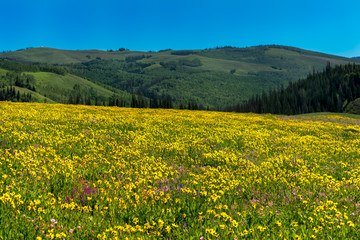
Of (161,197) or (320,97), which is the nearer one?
(161,197)

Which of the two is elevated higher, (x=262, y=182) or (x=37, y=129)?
(x=37, y=129)

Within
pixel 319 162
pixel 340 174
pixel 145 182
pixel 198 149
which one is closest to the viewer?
pixel 145 182

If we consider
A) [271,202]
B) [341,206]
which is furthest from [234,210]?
[341,206]

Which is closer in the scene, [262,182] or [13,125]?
[262,182]

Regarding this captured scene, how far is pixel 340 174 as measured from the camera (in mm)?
9633

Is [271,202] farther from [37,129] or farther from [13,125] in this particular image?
[13,125]

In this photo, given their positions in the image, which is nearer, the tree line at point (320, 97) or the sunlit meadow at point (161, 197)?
the sunlit meadow at point (161, 197)

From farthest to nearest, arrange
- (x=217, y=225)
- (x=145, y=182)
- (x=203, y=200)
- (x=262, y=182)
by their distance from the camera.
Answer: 1. (x=262, y=182)
2. (x=145, y=182)
3. (x=203, y=200)
4. (x=217, y=225)

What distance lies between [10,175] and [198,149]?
7672 millimetres

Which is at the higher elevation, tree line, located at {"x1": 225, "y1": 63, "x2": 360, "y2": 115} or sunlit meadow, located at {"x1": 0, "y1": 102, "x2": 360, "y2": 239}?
tree line, located at {"x1": 225, "y1": 63, "x2": 360, "y2": 115}

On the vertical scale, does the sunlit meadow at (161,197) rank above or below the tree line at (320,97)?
below

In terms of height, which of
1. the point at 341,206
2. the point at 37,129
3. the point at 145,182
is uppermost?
the point at 37,129

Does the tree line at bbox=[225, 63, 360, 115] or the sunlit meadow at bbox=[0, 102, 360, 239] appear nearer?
the sunlit meadow at bbox=[0, 102, 360, 239]

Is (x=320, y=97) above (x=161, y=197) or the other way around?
above
